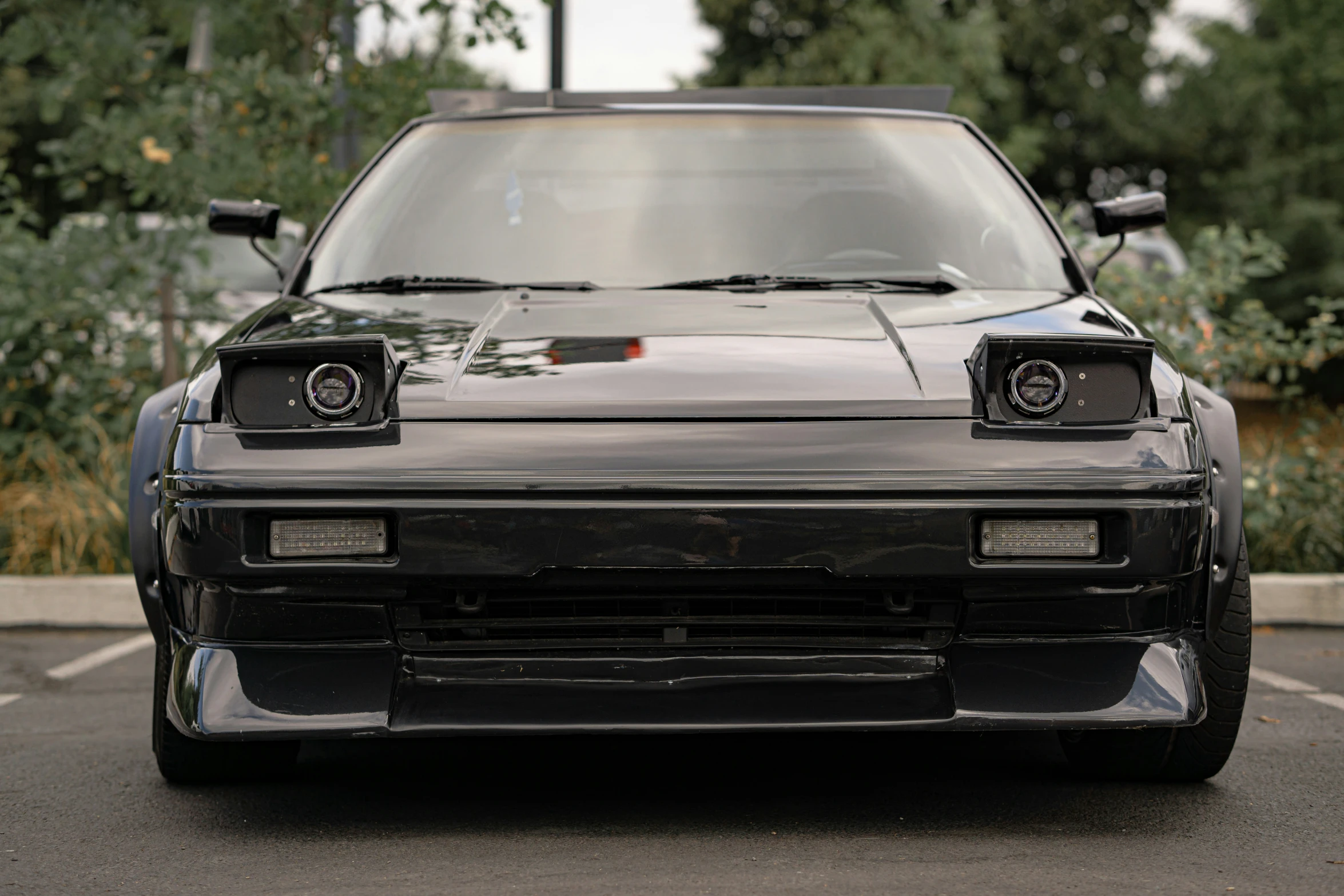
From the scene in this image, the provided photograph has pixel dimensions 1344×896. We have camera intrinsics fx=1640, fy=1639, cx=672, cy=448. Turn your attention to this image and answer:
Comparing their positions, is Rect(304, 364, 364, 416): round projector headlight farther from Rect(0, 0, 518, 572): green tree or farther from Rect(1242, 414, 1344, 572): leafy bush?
Rect(1242, 414, 1344, 572): leafy bush

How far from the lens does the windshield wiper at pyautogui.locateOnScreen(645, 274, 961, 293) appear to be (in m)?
3.88

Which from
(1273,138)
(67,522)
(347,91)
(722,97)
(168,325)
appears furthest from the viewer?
(1273,138)

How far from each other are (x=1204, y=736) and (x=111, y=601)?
4.64 m

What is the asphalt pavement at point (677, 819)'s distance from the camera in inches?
119

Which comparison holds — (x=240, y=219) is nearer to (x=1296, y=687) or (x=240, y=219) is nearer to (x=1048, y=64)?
(x=1296, y=687)

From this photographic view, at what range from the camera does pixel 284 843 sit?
10.8 ft

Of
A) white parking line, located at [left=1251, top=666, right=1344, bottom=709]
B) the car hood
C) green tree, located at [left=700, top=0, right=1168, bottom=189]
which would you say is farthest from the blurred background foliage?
green tree, located at [left=700, top=0, right=1168, bottom=189]

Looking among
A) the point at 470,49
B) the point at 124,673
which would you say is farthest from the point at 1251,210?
the point at 124,673

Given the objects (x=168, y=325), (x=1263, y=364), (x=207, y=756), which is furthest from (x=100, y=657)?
(x=1263, y=364)

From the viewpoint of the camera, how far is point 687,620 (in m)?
3.12

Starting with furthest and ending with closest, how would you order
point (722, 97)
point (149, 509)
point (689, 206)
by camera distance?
point (722, 97), point (689, 206), point (149, 509)

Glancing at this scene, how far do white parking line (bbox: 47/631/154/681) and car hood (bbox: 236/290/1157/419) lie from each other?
2354 millimetres

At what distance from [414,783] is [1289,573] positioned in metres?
4.57

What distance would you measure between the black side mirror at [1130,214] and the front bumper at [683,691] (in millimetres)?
1606
